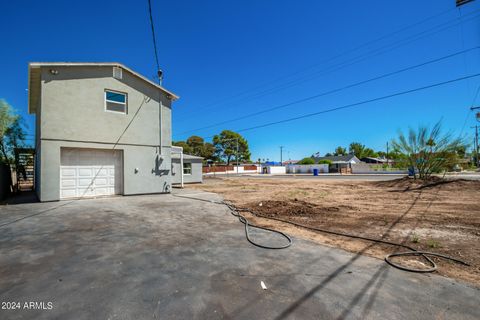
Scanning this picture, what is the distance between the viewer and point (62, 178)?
935 centimetres

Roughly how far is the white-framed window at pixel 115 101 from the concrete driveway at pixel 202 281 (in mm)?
7112

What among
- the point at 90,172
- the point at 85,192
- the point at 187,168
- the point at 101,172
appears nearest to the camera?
the point at 85,192

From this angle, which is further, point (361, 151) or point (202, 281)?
point (361, 151)

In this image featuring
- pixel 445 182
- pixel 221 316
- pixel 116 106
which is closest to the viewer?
pixel 221 316

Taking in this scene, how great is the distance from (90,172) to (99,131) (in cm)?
198

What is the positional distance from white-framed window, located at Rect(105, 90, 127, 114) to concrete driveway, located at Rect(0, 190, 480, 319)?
7112 millimetres

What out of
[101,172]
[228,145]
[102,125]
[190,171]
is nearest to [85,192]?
[101,172]

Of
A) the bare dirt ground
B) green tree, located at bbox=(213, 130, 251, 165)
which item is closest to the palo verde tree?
the bare dirt ground

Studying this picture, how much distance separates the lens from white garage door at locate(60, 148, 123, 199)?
947 cm

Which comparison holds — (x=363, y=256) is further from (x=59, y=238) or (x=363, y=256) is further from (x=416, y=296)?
(x=59, y=238)

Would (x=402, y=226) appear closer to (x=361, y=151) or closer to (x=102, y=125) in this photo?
(x=102, y=125)

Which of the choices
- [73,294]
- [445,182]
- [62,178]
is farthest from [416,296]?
[445,182]

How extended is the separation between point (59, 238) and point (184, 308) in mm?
4030

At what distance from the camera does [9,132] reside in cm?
1531
